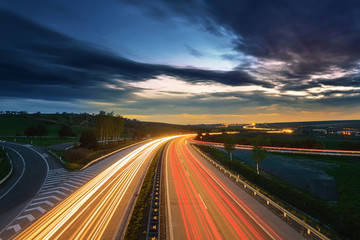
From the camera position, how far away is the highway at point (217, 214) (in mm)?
15372

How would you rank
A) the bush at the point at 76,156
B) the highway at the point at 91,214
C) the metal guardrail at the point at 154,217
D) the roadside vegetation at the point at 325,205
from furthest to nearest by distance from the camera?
the bush at the point at 76,156
the roadside vegetation at the point at 325,205
the metal guardrail at the point at 154,217
the highway at the point at 91,214

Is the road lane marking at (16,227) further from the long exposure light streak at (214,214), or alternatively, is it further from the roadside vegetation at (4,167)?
the roadside vegetation at (4,167)

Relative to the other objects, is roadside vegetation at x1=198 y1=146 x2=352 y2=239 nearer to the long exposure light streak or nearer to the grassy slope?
the long exposure light streak

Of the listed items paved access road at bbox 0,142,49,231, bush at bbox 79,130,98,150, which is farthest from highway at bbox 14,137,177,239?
bush at bbox 79,130,98,150

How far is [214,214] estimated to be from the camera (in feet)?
61.3

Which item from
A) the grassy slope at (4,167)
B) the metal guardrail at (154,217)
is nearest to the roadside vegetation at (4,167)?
the grassy slope at (4,167)

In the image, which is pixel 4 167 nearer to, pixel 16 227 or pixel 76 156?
pixel 76 156

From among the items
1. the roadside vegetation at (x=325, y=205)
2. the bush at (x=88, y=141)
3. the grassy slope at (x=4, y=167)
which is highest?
the bush at (x=88, y=141)

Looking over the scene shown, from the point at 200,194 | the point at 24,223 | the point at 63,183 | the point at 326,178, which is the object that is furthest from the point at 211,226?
the point at 326,178

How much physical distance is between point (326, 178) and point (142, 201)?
28970 mm

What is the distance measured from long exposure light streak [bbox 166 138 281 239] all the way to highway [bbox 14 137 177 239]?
5218mm

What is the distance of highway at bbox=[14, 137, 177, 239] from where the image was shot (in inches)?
603

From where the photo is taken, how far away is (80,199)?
2223 cm

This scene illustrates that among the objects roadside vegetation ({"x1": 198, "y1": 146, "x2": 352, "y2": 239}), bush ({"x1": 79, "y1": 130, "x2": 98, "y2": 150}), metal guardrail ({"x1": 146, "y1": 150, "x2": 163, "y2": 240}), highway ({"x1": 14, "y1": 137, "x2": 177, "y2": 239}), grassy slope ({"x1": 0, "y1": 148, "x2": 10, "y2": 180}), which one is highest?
bush ({"x1": 79, "y1": 130, "x2": 98, "y2": 150})
